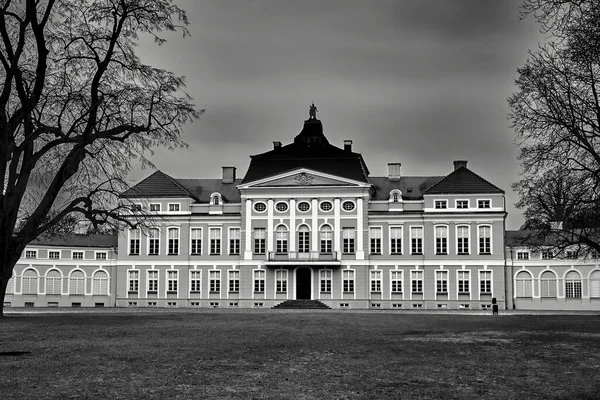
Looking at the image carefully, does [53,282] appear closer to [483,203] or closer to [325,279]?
A: [325,279]

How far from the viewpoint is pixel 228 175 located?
65.2 meters

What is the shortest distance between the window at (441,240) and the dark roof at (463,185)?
9.10 feet

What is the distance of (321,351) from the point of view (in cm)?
1467

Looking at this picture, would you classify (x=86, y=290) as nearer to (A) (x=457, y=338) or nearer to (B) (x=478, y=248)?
(B) (x=478, y=248)

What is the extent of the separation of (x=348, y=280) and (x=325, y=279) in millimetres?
1717

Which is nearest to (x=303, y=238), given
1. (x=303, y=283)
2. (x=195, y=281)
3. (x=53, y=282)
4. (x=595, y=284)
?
(x=303, y=283)

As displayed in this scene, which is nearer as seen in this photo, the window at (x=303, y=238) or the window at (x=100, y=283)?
the window at (x=303, y=238)

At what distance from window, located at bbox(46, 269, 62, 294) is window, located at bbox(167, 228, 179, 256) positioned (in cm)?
901

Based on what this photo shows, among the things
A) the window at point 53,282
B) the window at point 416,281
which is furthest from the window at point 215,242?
the window at point 416,281

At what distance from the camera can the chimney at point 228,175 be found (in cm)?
6488

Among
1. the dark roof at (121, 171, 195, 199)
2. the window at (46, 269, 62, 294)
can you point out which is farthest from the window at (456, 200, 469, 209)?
the window at (46, 269, 62, 294)

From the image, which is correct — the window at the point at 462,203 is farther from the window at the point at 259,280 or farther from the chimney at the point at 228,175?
the chimney at the point at 228,175

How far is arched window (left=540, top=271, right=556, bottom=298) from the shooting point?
57125mm

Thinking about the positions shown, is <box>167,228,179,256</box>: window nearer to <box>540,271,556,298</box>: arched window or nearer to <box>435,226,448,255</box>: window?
<box>435,226,448,255</box>: window
